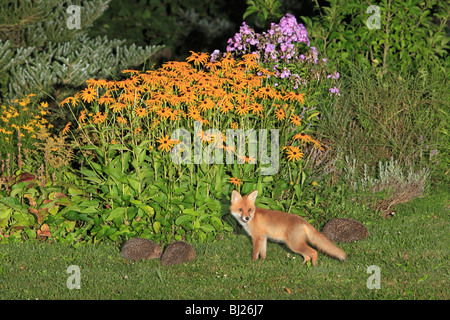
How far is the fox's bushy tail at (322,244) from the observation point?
5.52 meters

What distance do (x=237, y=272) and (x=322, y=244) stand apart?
31.8 inches

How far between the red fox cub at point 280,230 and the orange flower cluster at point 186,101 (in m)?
0.90

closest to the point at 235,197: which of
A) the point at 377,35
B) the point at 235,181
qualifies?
the point at 235,181

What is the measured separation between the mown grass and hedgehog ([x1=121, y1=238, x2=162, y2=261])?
0.22ft

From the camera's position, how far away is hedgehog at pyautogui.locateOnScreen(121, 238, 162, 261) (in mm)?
5723

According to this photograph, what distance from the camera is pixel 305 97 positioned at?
699cm

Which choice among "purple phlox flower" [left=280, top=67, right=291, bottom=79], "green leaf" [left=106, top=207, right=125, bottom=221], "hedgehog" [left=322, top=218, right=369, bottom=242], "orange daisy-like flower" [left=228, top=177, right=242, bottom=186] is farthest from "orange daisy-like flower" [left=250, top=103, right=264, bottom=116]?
"green leaf" [left=106, top=207, right=125, bottom=221]

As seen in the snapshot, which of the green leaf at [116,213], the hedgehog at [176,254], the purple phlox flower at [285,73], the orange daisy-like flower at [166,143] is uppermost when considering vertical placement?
the purple phlox flower at [285,73]

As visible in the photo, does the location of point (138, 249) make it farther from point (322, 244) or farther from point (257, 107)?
point (257, 107)

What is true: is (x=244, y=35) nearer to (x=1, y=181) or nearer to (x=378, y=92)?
(x=378, y=92)

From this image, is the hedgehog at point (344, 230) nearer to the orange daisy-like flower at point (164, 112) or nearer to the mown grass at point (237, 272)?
the mown grass at point (237, 272)

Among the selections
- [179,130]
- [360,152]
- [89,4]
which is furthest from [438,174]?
[89,4]

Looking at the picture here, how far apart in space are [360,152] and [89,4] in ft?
18.4

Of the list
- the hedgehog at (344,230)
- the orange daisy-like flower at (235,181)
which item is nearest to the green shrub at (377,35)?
the hedgehog at (344,230)
